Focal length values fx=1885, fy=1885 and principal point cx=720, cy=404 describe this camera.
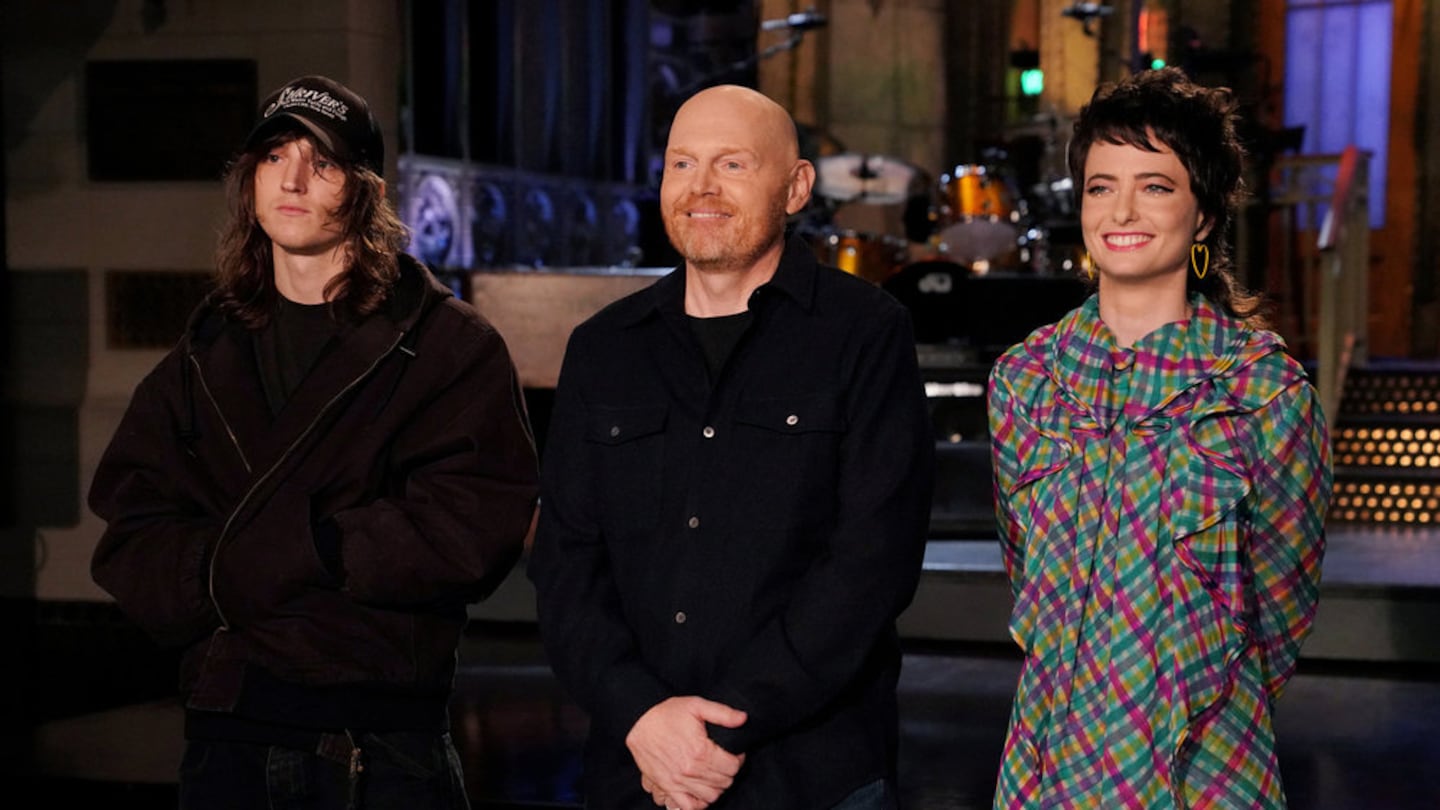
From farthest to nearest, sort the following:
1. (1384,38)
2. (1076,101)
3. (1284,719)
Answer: (1076,101) → (1384,38) → (1284,719)

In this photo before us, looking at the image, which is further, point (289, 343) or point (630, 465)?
point (289, 343)

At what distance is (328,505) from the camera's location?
2.45 metres

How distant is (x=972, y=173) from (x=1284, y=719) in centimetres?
794

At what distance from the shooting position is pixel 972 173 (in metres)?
12.9

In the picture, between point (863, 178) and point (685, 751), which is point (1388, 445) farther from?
point (685, 751)

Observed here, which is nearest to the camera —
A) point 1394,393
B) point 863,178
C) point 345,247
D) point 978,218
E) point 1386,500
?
point 345,247

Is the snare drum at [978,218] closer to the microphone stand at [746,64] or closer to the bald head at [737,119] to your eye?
the microphone stand at [746,64]

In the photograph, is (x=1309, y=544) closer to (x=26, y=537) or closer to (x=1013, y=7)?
(x=26, y=537)

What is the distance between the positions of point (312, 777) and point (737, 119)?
0.99 m

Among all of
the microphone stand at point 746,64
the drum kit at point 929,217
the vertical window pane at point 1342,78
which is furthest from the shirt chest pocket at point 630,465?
the vertical window pane at point 1342,78

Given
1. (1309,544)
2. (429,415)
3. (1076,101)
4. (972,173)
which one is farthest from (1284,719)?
(1076,101)

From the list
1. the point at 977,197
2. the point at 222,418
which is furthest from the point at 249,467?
the point at 977,197

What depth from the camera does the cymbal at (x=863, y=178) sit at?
13.4 meters

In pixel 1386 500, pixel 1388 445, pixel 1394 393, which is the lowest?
pixel 1386 500
